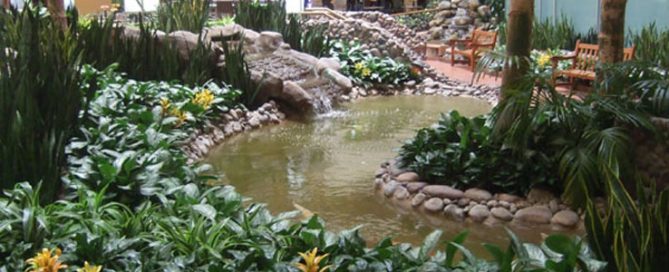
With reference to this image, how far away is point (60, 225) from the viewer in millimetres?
3674

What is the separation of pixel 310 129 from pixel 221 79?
136 centimetres

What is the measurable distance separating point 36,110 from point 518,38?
3393mm

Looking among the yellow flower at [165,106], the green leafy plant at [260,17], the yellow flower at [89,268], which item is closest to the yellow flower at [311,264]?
the yellow flower at [89,268]

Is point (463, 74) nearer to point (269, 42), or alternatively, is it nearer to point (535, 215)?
point (269, 42)

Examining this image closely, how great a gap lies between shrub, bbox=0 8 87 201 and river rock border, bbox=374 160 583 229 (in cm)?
231

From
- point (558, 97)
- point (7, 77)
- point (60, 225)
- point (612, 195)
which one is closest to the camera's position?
point (612, 195)

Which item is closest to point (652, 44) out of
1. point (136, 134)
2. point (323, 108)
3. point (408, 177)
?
point (323, 108)

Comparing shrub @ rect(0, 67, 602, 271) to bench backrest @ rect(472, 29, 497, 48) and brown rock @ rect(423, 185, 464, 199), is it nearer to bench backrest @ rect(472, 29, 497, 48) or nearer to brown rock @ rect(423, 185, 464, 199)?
brown rock @ rect(423, 185, 464, 199)

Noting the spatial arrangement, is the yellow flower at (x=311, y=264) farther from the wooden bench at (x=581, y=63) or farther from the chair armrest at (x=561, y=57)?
the chair armrest at (x=561, y=57)

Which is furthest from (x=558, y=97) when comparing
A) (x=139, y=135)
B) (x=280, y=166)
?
(x=139, y=135)

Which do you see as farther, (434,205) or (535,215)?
(434,205)

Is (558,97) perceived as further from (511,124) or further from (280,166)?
(280,166)

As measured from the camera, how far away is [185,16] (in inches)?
446

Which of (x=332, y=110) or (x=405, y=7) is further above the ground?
(x=405, y=7)
